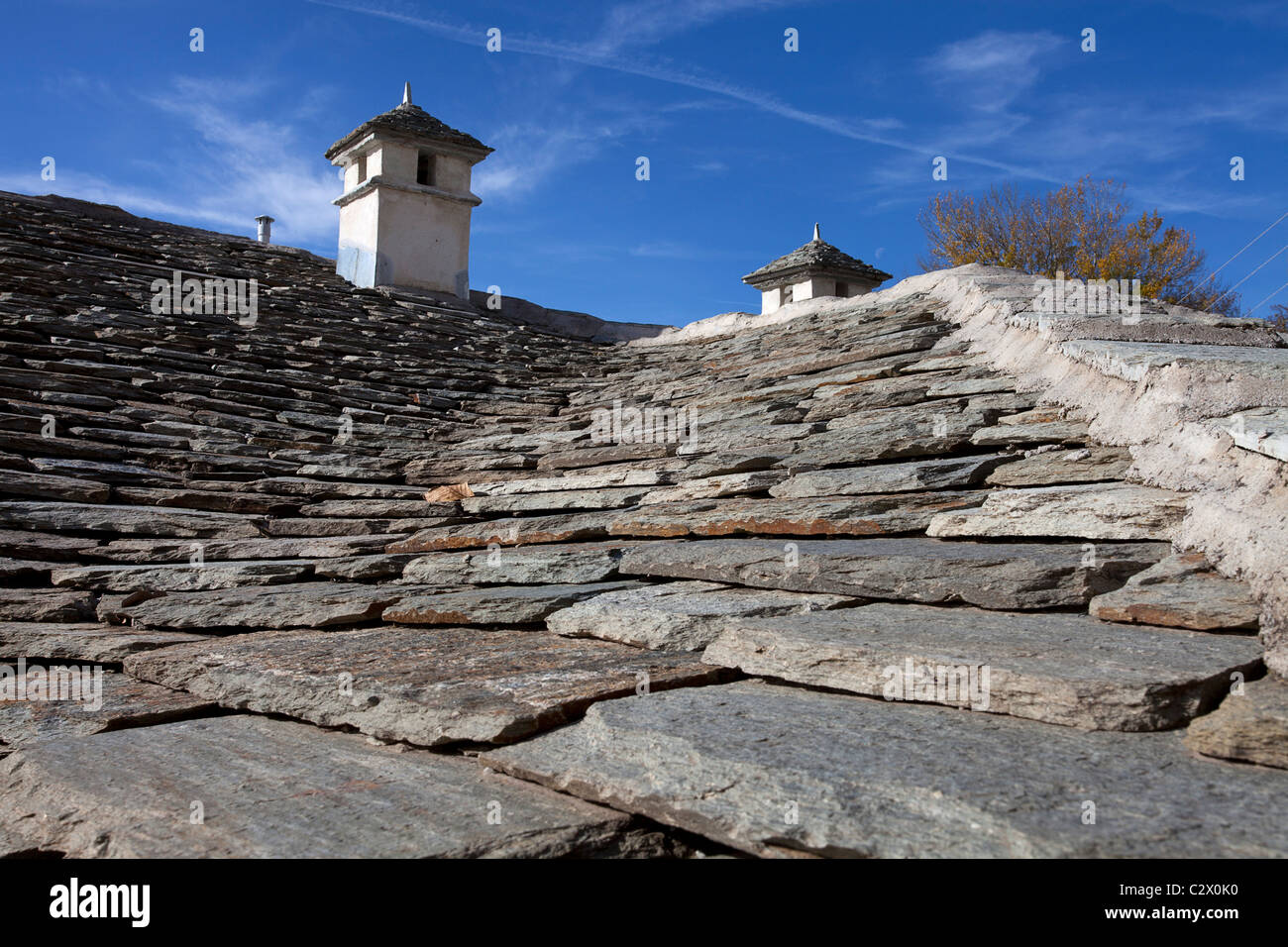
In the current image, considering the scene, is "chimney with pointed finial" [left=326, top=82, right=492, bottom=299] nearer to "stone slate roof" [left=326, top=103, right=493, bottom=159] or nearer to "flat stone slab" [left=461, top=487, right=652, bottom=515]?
"stone slate roof" [left=326, top=103, right=493, bottom=159]

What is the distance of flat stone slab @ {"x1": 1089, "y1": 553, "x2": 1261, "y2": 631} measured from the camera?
6.56 ft

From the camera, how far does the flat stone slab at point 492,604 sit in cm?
296

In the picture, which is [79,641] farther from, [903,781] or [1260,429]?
[1260,429]

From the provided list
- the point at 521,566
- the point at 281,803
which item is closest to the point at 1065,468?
the point at 521,566

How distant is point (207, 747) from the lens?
225 centimetres

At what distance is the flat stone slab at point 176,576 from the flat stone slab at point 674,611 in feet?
5.03

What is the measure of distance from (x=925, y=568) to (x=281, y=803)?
1601 mm

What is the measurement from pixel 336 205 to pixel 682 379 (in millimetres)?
6508

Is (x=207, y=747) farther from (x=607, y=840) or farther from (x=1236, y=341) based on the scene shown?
(x=1236, y=341)

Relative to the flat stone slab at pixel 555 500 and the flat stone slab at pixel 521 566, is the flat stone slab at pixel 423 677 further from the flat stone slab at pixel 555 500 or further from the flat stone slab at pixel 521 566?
the flat stone slab at pixel 555 500

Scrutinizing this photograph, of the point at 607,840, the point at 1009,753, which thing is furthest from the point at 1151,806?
the point at 607,840

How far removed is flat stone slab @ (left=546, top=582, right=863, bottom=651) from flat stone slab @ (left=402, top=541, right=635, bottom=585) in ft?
1.25

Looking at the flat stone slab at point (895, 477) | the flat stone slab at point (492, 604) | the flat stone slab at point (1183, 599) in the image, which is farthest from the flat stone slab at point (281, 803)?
the flat stone slab at point (895, 477)

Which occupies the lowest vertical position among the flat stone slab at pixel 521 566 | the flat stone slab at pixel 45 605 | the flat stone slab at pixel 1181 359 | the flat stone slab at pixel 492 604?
the flat stone slab at pixel 45 605
